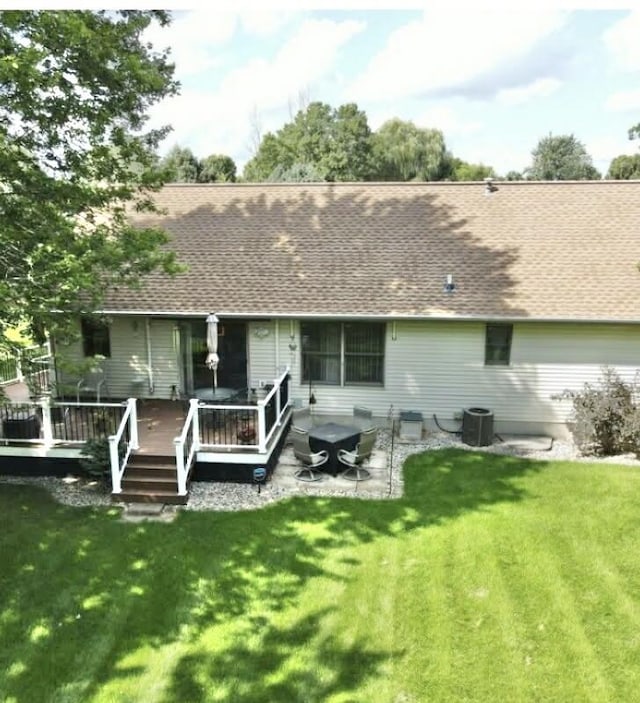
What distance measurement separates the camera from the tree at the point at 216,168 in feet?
156

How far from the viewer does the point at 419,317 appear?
1219cm

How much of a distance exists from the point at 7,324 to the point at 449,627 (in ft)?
24.5

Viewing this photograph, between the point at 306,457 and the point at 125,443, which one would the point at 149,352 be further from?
the point at 306,457

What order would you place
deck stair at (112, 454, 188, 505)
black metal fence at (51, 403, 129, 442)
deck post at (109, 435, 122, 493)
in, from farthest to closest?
1. black metal fence at (51, 403, 129, 442)
2. deck stair at (112, 454, 188, 505)
3. deck post at (109, 435, 122, 493)

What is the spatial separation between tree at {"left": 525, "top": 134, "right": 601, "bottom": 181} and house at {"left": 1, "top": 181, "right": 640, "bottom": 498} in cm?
4365

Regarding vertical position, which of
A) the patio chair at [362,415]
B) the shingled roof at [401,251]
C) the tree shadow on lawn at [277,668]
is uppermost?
the shingled roof at [401,251]

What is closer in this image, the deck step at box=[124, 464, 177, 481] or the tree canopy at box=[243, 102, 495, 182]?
the deck step at box=[124, 464, 177, 481]

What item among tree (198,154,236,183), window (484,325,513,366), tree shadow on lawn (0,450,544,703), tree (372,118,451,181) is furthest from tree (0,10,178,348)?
tree (372,118,451,181)

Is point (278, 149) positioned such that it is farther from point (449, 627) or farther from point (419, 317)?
point (449, 627)

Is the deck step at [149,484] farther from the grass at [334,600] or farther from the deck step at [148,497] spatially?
the grass at [334,600]

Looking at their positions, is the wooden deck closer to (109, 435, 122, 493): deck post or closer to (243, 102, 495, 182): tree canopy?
(109, 435, 122, 493): deck post

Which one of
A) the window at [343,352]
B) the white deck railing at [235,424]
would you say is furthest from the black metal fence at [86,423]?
the window at [343,352]

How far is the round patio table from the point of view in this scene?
10531 mm

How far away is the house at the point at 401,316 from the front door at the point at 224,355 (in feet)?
0.09
